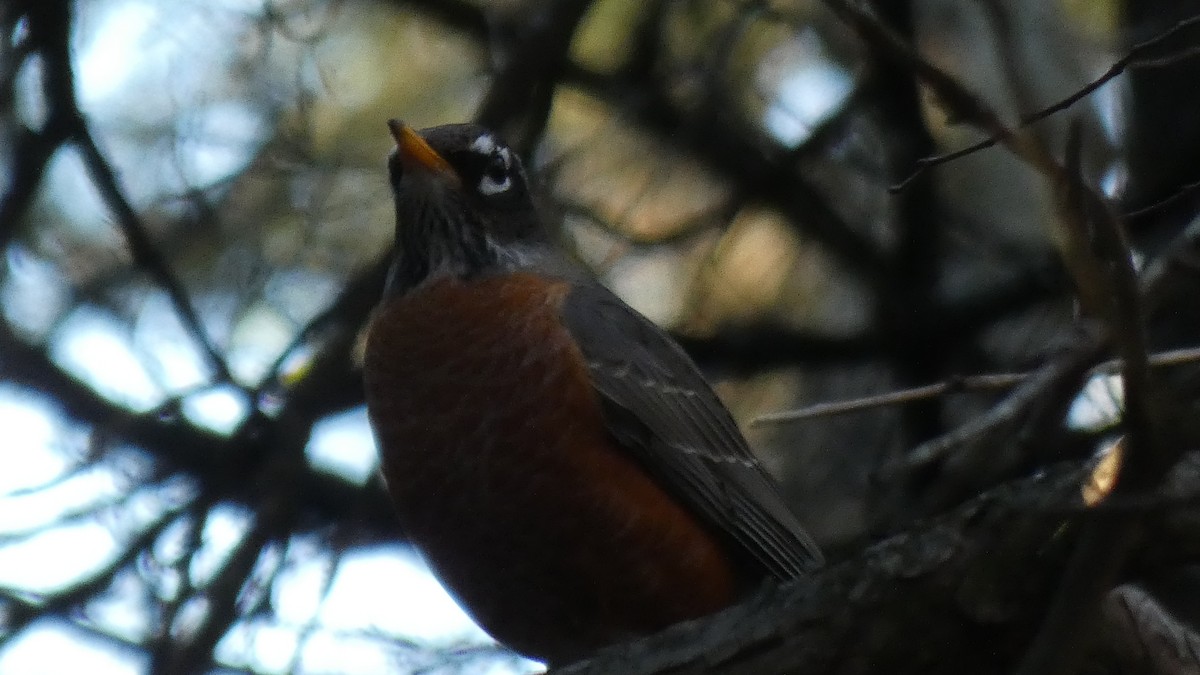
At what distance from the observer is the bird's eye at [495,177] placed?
17.2 ft

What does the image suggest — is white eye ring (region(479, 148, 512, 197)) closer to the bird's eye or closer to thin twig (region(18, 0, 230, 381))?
the bird's eye

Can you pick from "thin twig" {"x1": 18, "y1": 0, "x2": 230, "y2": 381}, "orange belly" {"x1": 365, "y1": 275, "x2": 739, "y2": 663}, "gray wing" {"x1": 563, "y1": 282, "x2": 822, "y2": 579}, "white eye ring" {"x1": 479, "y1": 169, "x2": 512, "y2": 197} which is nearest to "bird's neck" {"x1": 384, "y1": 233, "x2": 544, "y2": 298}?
"white eye ring" {"x1": 479, "y1": 169, "x2": 512, "y2": 197}

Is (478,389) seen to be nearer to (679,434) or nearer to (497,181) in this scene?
(679,434)

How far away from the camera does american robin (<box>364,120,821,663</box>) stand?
4.26 metres

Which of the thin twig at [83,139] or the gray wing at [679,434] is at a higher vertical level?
the thin twig at [83,139]

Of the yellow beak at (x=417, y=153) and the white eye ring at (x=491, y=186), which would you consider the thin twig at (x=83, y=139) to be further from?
the white eye ring at (x=491, y=186)

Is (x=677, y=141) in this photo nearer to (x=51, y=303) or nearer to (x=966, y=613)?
(x=51, y=303)

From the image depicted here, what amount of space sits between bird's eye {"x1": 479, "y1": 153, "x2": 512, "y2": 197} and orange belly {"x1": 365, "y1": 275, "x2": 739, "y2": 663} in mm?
854

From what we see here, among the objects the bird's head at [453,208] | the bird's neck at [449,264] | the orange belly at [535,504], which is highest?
the bird's head at [453,208]

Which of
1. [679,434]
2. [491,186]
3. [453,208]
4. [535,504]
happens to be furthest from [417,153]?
[535,504]

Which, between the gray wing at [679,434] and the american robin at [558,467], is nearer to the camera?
the american robin at [558,467]

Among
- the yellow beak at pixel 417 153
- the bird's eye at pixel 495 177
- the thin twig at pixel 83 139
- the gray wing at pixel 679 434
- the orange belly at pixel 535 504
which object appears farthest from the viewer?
the bird's eye at pixel 495 177

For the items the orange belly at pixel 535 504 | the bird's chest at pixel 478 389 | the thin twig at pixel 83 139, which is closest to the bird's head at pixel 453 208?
the bird's chest at pixel 478 389

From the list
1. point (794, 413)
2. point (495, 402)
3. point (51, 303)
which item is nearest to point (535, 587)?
point (495, 402)
